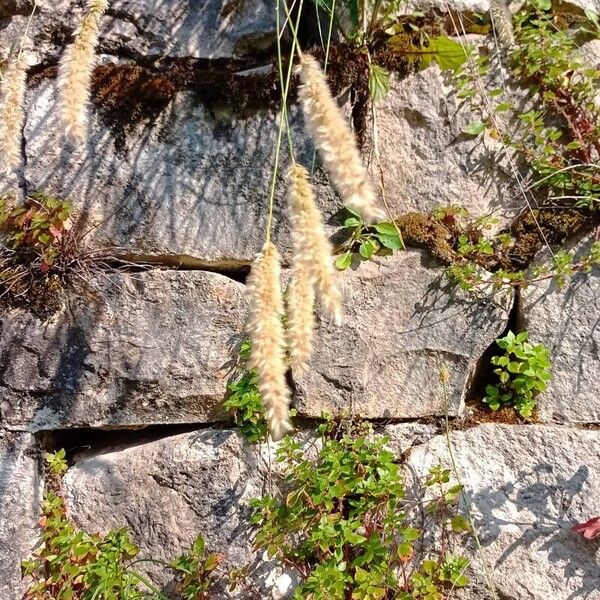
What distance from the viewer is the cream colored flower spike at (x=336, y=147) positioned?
3.18ft

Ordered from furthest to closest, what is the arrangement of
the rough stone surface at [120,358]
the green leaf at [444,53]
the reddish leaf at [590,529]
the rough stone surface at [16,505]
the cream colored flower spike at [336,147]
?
the green leaf at [444,53] → the rough stone surface at [120,358] → the rough stone surface at [16,505] → the reddish leaf at [590,529] → the cream colored flower spike at [336,147]

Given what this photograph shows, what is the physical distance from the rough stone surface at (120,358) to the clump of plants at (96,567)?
0.33m

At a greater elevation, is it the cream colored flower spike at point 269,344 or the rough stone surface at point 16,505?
the cream colored flower spike at point 269,344

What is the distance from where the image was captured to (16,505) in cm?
175

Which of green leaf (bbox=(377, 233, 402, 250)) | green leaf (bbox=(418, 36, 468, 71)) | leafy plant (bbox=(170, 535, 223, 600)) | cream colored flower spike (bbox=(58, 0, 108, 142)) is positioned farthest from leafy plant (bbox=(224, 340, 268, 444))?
green leaf (bbox=(418, 36, 468, 71))

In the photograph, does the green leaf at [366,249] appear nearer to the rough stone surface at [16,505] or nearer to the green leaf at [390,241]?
the green leaf at [390,241]

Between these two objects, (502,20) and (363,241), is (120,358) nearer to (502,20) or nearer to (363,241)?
(363,241)

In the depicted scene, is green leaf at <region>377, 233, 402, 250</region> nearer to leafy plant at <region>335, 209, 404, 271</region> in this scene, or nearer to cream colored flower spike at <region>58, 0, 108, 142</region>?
leafy plant at <region>335, 209, 404, 271</region>

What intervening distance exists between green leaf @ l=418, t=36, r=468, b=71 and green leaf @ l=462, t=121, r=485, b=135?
0.66 ft

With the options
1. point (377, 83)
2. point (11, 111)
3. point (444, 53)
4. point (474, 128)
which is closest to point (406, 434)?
point (474, 128)

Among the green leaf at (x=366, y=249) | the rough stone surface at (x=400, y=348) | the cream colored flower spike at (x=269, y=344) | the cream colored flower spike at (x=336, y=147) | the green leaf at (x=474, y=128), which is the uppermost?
the green leaf at (x=474, y=128)

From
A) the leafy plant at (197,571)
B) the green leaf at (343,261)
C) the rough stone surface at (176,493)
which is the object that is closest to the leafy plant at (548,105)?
the green leaf at (343,261)

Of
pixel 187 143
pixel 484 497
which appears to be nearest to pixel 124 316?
pixel 187 143

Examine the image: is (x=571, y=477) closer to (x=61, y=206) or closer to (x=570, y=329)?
(x=570, y=329)
